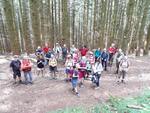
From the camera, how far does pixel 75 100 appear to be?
10.4 m

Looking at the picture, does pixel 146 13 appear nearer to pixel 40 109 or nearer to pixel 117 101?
pixel 117 101

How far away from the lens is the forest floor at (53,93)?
9.99 m

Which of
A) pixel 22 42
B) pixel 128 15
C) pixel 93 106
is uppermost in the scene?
pixel 128 15

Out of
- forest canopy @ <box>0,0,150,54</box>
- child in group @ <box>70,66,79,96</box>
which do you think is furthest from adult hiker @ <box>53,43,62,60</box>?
child in group @ <box>70,66,79,96</box>

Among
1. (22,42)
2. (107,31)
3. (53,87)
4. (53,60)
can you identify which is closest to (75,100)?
(53,87)

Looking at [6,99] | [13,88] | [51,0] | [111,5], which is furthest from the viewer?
[111,5]

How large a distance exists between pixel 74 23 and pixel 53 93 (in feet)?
27.4

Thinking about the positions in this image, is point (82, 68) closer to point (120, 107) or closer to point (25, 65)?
point (25, 65)

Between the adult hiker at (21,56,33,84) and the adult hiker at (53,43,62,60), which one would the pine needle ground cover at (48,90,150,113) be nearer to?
the adult hiker at (21,56,33,84)

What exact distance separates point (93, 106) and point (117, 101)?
93cm

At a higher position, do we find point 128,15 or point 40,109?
point 128,15

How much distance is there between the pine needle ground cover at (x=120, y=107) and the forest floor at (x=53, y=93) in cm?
30

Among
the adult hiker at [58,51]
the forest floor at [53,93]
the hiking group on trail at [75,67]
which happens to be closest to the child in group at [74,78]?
the hiking group on trail at [75,67]

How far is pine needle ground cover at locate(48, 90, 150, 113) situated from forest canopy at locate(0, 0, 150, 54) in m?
7.68
